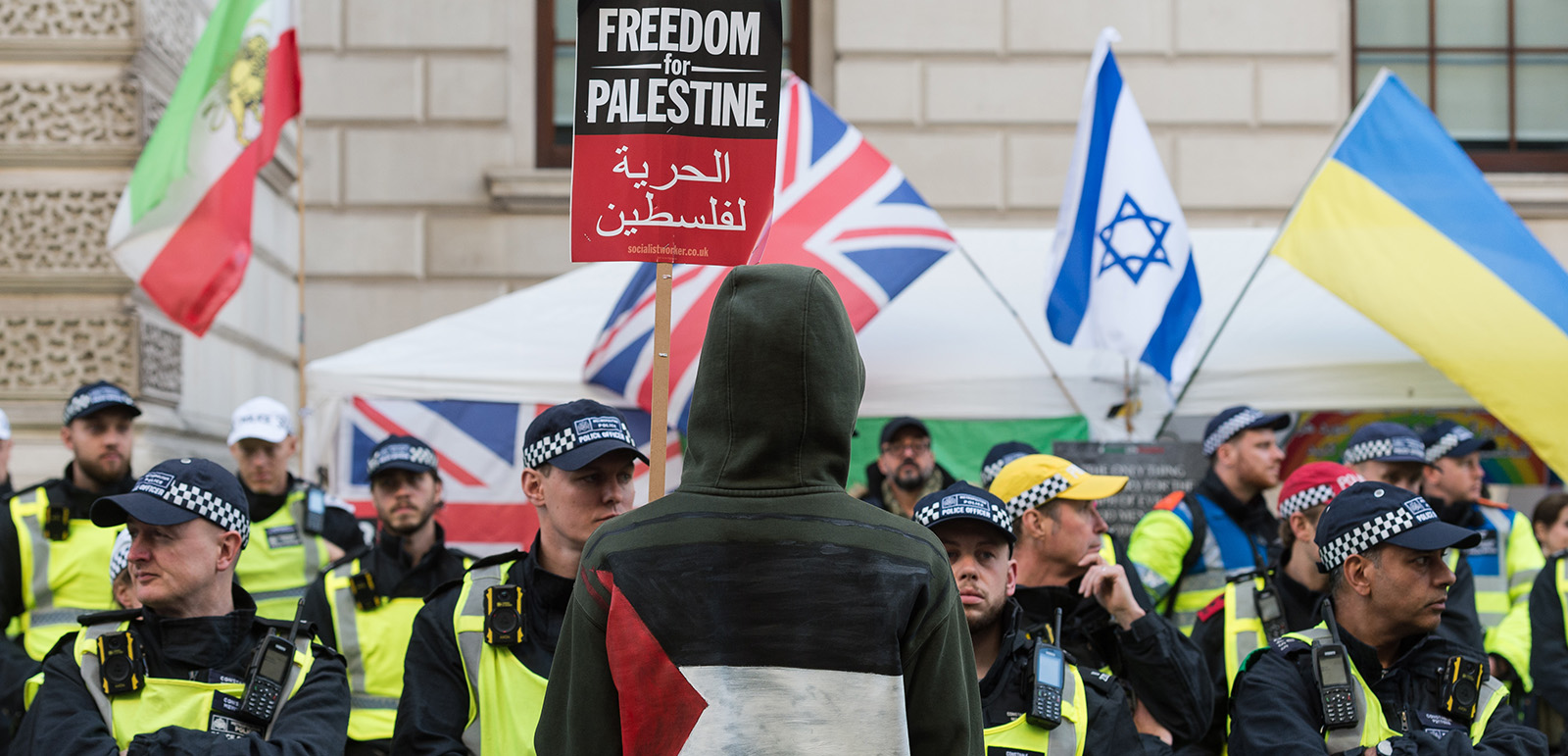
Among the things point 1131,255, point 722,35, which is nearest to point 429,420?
point 1131,255

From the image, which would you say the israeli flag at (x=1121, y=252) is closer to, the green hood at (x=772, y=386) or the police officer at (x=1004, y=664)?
the police officer at (x=1004, y=664)

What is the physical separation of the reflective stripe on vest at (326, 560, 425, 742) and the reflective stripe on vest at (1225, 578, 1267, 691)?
114 inches

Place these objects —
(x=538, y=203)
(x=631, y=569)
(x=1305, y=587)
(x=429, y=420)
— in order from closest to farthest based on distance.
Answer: (x=631, y=569)
(x=1305, y=587)
(x=429, y=420)
(x=538, y=203)

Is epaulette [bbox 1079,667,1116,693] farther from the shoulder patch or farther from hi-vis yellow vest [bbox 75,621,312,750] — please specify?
hi-vis yellow vest [bbox 75,621,312,750]

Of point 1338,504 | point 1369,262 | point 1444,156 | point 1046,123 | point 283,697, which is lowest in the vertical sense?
point 283,697

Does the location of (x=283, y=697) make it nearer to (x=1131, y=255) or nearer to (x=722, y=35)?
(x=722, y=35)

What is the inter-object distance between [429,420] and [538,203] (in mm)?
3810

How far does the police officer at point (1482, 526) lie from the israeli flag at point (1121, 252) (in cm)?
125

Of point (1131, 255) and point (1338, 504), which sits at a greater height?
point (1131, 255)

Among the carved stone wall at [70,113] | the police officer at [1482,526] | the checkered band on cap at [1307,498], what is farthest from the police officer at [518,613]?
the carved stone wall at [70,113]

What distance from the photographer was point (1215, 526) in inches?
216

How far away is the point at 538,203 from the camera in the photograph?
1056cm

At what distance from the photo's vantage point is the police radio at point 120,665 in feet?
10.3

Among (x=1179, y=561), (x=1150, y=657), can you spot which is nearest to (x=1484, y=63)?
(x=1179, y=561)
